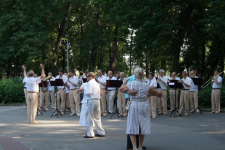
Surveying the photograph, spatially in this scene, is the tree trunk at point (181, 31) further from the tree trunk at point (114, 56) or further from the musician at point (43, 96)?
the musician at point (43, 96)

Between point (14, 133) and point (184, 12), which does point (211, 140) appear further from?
point (184, 12)

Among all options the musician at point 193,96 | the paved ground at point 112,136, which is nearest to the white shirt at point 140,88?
the paved ground at point 112,136

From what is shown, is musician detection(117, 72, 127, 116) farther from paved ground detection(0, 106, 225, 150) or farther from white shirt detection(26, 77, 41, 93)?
white shirt detection(26, 77, 41, 93)

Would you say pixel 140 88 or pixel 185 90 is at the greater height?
pixel 140 88

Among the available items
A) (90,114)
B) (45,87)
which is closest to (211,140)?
(90,114)

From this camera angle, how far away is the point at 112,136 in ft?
36.4

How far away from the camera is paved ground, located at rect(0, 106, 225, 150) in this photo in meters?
9.44

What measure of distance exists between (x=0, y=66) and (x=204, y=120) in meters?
31.9

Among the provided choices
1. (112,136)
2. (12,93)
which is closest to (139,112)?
(112,136)

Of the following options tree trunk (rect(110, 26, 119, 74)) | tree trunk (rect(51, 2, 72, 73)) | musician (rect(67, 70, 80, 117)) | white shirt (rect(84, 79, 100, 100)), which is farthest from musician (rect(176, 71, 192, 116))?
tree trunk (rect(51, 2, 72, 73))

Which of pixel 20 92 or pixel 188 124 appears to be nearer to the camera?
pixel 188 124

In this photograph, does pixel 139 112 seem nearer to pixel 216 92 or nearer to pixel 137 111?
pixel 137 111

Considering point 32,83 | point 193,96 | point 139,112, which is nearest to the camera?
point 139,112

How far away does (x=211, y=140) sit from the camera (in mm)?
10180
